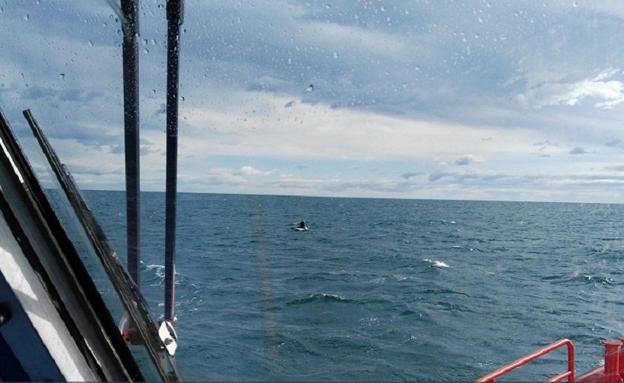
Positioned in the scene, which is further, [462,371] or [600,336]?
[600,336]

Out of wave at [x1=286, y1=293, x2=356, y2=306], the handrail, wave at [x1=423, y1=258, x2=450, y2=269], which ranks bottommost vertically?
wave at [x1=423, y1=258, x2=450, y2=269]

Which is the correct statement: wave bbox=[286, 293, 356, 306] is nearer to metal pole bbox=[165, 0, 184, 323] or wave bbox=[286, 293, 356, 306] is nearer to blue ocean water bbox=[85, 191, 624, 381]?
blue ocean water bbox=[85, 191, 624, 381]

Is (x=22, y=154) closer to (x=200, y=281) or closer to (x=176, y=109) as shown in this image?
(x=176, y=109)

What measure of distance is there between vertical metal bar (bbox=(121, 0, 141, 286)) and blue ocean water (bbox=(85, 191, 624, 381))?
0.08 m

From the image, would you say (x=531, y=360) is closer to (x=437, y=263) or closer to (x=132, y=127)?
(x=132, y=127)

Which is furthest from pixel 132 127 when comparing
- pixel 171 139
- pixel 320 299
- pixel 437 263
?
pixel 437 263

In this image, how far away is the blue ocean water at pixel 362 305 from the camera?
499 inches


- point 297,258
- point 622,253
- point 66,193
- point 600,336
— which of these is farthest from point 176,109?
point 622,253

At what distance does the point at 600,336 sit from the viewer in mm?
19531

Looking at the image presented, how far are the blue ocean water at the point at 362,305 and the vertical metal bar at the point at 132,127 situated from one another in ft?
0.27

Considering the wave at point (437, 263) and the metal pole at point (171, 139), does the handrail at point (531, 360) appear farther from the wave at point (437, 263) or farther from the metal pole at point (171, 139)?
the wave at point (437, 263)

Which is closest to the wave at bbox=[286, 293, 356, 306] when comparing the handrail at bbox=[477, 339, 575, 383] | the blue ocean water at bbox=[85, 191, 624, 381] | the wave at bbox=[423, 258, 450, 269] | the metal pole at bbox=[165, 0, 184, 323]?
the blue ocean water at bbox=[85, 191, 624, 381]

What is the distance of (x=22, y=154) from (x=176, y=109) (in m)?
1.27

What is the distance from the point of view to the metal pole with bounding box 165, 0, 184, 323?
256 centimetres
